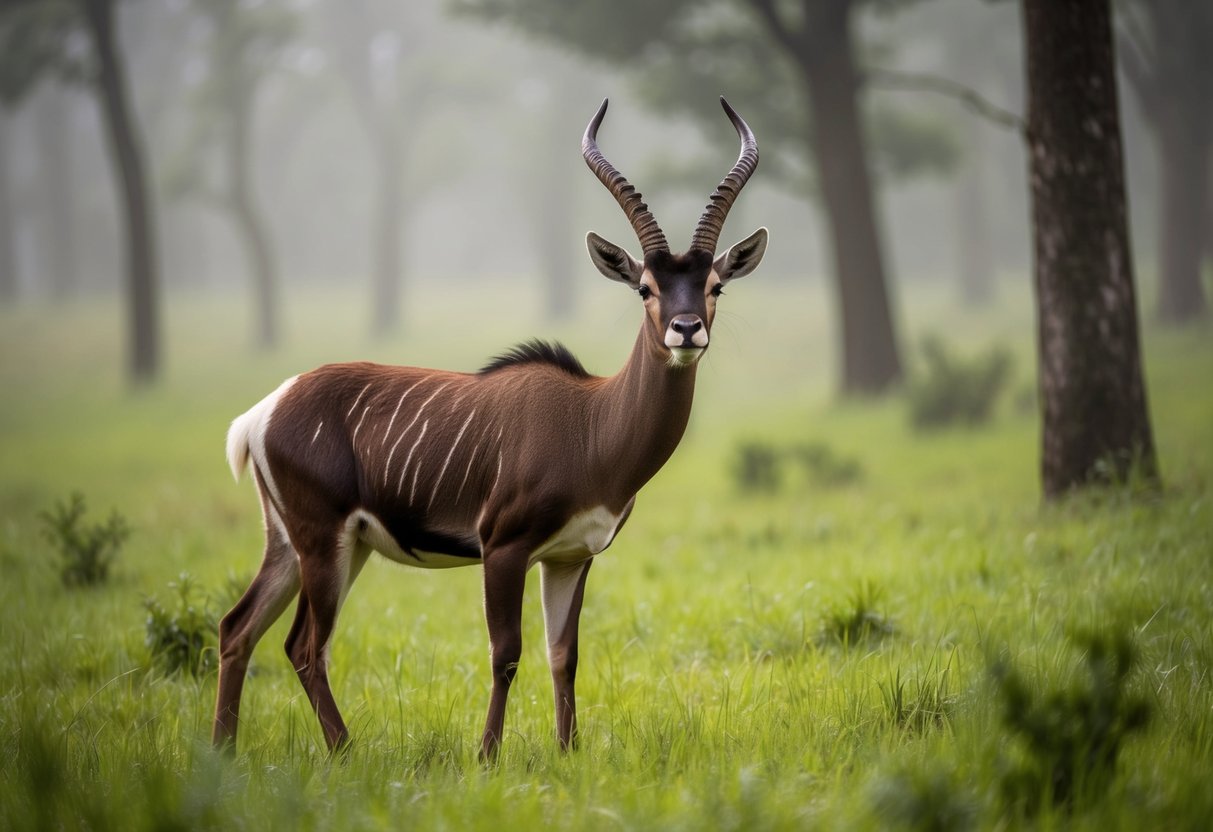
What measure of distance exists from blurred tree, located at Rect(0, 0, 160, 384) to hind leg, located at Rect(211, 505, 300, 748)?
64.5 feet

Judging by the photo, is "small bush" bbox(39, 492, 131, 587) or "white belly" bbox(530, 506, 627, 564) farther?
"small bush" bbox(39, 492, 131, 587)

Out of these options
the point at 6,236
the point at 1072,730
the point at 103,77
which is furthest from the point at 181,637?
the point at 6,236

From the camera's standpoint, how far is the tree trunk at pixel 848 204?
575 inches

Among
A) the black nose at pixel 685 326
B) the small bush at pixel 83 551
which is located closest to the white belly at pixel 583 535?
the black nose at pixel 685 326

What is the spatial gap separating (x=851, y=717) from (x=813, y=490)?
23.4 feet

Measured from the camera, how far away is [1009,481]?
9.93 metres

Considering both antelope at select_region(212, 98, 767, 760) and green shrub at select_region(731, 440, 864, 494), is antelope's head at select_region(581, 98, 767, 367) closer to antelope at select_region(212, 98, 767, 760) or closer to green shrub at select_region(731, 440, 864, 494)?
antelope at select_region(212, 98, 767, 760)

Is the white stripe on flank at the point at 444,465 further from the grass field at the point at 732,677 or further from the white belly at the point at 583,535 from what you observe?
the grass field at the point at 732,677

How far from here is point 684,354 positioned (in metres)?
3.80

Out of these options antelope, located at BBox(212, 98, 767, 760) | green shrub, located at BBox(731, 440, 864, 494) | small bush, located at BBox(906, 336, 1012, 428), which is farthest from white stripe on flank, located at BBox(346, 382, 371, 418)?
small bush, located at BBox(906, 336, 1012, 428)

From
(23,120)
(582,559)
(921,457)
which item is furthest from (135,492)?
(23,120)

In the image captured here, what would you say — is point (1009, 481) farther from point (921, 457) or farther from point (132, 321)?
point (132, 321)

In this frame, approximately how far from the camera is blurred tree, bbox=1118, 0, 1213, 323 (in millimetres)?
19984

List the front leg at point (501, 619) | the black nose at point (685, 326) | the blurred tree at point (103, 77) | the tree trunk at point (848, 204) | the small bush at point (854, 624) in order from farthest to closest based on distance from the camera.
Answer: the blurred tree at point (103, 77)
the tree trunk at point (848, 204)
the small bush at point (854, 624)
the front leg at point (501, 619)
the black nose at point (685, 326)
